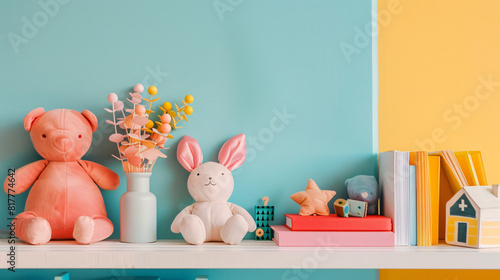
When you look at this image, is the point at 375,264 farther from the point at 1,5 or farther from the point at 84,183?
the point at 1,5

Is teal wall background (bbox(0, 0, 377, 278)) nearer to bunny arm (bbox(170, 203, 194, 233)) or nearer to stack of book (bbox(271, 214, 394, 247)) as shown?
bunny arm (bbox(170, 203, 194, 233))

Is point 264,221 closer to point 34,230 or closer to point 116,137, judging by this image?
point 116,137

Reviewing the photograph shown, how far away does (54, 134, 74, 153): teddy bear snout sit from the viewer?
114cm

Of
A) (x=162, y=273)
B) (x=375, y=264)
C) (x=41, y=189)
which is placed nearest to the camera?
(x=375, y=264)

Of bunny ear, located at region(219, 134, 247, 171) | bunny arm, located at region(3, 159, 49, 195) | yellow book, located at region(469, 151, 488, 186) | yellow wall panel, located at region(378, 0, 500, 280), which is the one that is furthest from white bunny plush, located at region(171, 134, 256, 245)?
yellow book, located at region(469, 151, 488, 186)

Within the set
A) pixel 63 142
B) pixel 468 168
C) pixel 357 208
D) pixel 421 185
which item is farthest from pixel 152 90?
pixel 468 168

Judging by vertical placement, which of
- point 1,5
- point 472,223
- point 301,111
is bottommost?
point 472,223

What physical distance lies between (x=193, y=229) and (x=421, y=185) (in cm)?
59

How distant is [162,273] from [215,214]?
27 cm

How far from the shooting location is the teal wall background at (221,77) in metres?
1.28

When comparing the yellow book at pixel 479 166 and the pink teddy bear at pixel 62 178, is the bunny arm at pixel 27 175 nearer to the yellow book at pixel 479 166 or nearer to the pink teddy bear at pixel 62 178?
the pink teddy bear at pixel 62 178

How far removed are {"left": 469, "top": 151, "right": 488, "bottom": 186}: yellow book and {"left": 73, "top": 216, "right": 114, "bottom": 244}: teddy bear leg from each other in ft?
3.27

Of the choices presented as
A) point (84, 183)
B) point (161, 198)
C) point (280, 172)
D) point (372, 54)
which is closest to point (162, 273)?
point (161, 198)

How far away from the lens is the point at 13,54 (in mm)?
1279
